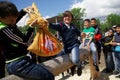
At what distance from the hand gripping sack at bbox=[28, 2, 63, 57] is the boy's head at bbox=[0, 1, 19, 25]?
0.43 meters

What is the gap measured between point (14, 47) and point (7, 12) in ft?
1.44

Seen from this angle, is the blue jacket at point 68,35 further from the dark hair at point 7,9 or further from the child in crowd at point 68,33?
the dark hair at point 7,9

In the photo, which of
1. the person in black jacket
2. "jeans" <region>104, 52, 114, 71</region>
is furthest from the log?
"jeans" <region>104, 52, 114, 71</region>

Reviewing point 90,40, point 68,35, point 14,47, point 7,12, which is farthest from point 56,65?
point 90,40

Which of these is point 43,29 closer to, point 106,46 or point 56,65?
point 56,65

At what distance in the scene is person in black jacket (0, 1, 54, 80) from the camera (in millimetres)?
3211

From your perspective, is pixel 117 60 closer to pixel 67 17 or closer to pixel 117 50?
pixel 117 50

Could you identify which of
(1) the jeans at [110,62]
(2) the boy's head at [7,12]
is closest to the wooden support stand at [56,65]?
(2) the boy's head at [7,12]

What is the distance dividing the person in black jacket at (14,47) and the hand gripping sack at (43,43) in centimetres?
17

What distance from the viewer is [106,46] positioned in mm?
10930

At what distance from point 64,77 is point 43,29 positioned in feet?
24.0

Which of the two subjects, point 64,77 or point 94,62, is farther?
point 64,77

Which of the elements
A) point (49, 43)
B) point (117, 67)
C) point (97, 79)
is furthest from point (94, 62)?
point (49, 43)

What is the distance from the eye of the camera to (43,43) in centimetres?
362
